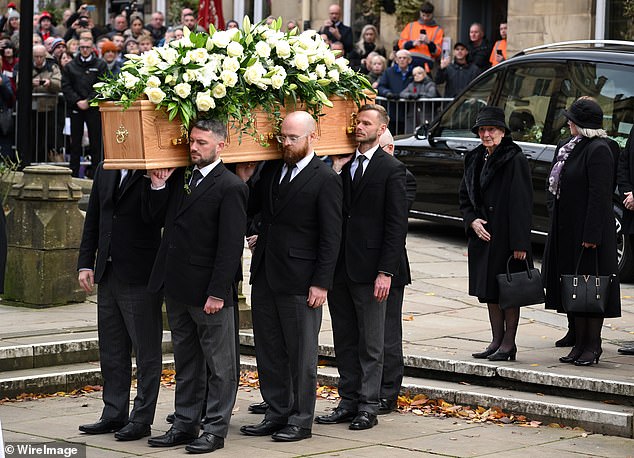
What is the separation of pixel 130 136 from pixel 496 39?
14599 millimetres

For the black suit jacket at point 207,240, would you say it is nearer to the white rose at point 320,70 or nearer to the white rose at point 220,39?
the white rose at point 220,39

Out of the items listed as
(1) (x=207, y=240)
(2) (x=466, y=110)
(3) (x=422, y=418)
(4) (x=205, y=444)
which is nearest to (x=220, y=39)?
(1) (x=207, y=240)

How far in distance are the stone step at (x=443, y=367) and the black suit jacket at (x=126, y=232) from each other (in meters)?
1.81

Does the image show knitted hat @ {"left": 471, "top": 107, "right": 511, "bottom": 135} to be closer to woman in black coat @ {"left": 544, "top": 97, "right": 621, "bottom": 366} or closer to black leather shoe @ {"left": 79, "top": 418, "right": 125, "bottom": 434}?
woman in black coat @ {"left": 544, "top": 97, "right": 621, "bottom": 366}

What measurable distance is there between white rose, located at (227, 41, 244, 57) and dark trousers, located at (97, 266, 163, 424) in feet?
5.03

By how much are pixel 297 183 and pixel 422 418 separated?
1887 millimetres

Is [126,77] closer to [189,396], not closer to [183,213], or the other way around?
[183,213]

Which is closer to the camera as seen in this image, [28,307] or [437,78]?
[28,307]

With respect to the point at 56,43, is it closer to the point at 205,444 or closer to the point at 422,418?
the point at 422,418

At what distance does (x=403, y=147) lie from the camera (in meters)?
16.1

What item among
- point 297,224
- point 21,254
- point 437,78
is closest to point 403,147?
point 437,78

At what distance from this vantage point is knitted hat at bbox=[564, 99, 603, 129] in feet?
33.2

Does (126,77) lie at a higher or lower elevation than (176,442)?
higher

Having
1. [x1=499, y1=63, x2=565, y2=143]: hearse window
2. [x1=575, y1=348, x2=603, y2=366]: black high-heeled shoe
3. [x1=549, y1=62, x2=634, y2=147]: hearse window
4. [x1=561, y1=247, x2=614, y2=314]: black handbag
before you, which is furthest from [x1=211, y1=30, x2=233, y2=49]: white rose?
[x1=499, y1=63, x2=565, y2=143]: hearse window
